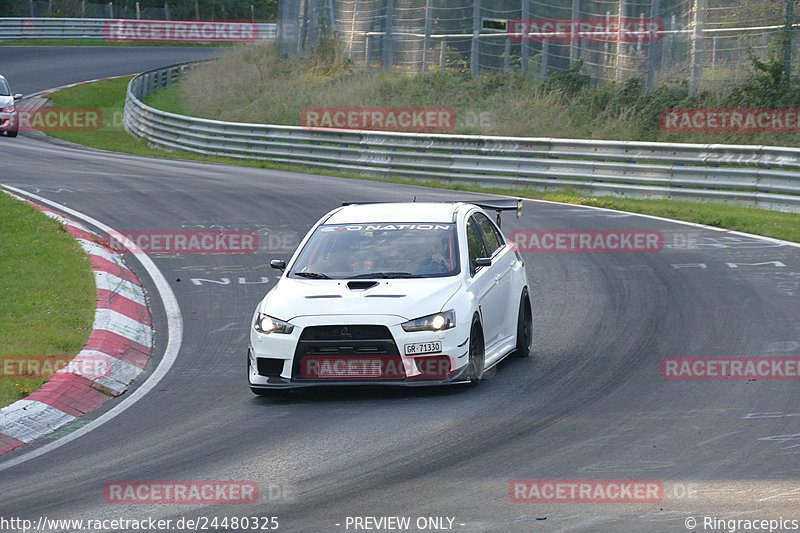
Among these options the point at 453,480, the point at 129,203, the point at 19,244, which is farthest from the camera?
the point at 129,203

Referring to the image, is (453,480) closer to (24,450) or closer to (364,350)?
(364,350)

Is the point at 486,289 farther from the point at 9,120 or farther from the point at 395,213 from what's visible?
the point at 9,120

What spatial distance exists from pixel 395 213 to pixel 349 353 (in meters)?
2.11

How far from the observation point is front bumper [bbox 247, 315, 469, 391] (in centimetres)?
929

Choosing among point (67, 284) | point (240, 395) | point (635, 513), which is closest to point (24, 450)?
point (240, 395)

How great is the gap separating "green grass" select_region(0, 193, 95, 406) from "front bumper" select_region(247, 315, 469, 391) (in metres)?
2.36

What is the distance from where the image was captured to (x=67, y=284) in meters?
13.9

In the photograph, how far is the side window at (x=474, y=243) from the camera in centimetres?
1054

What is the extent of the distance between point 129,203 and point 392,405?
42.8 feet

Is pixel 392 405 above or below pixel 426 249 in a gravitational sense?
below
